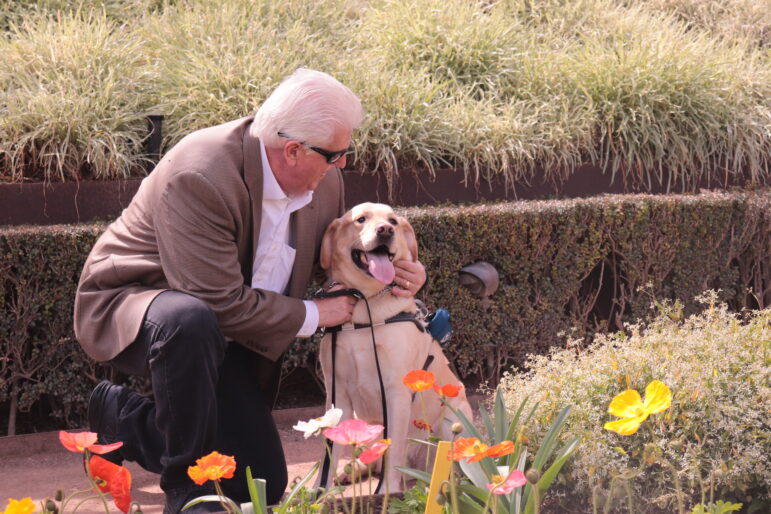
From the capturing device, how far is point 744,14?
9914 millimetres

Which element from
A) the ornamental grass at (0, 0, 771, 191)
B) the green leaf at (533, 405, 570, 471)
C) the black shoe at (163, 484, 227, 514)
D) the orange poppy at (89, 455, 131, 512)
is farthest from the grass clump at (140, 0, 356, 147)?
the orange poppy at (89, 455, 131, 512)

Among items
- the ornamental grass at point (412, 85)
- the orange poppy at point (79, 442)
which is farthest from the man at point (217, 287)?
the ornamental grass at point (412, 85)

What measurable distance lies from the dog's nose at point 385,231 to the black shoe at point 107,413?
1.15m

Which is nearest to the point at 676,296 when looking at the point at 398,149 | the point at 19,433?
the point at 398,149

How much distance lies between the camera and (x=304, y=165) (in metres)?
3.12

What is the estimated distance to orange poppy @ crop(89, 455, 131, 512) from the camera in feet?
6.31

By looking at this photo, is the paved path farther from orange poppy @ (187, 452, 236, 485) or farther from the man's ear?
orange poppy @ (187, 452, 236, 485)

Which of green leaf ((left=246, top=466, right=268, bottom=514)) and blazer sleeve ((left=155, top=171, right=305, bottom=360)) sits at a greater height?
blazer sleeve ((left=155, top=171, right=305, bottom=360))

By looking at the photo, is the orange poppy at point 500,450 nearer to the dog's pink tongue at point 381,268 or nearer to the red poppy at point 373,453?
the red poppy at point 373,453

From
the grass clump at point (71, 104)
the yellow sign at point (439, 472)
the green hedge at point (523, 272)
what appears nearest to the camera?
the yellow sign at point (439, 472)

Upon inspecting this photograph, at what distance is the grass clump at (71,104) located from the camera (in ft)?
17.2

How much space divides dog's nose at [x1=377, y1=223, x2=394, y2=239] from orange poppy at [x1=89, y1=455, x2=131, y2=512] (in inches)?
61.8

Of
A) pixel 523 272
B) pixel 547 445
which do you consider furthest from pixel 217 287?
pixel 523 272

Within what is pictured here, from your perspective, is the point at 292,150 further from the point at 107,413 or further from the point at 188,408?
the point at 107,413
